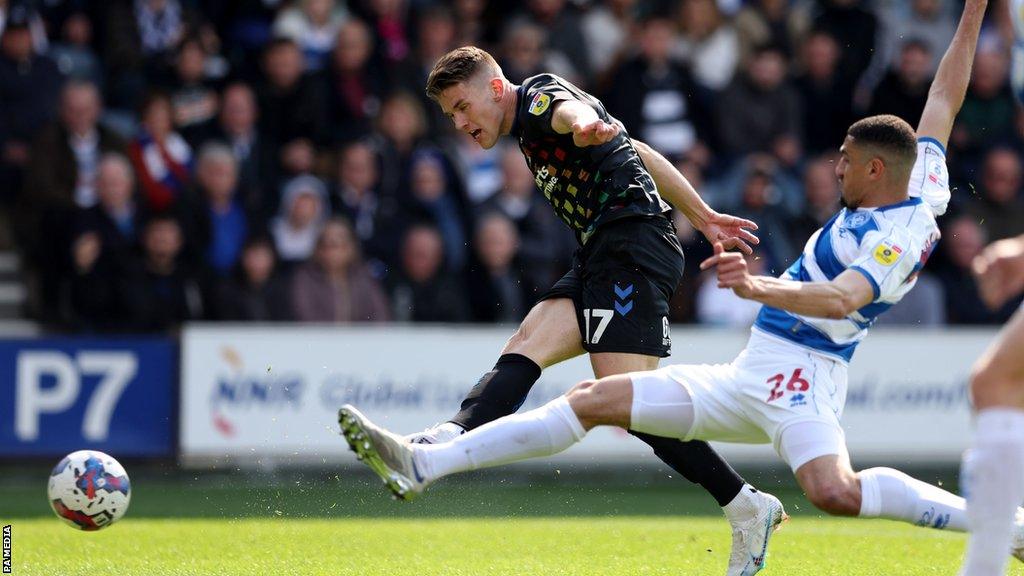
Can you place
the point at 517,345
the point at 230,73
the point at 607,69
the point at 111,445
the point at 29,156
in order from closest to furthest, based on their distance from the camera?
the point at 517,345, the point at 111,445, the point at 29,156, the point at 230,73, the point at 607,69

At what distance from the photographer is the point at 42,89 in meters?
13.2

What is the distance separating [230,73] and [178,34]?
0.77 m

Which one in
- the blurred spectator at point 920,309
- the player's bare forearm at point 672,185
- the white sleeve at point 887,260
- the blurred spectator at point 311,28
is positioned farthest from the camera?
the blurred spectator at point 311,28

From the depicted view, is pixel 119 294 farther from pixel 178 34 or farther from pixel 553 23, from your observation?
pixel 553 23

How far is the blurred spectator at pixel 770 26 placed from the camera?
49.5 ft

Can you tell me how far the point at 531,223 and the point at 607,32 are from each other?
3.01 metres

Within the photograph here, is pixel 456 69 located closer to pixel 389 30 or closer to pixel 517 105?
pixel 517 105

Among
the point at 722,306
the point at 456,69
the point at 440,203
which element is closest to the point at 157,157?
the point at 440,203

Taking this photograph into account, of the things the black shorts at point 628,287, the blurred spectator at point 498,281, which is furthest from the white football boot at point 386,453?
the blurred spectator at point 498,281

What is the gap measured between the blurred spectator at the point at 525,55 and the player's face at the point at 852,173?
7.55 meters

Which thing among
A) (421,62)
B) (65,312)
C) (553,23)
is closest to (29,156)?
(65,312)

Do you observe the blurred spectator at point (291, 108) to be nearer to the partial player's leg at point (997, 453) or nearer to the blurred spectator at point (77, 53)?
the blurred spectator at point (77, 53)

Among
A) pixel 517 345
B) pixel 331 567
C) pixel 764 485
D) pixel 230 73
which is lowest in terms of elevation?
pixel 764 485

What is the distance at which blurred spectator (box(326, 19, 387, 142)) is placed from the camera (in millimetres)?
13773
